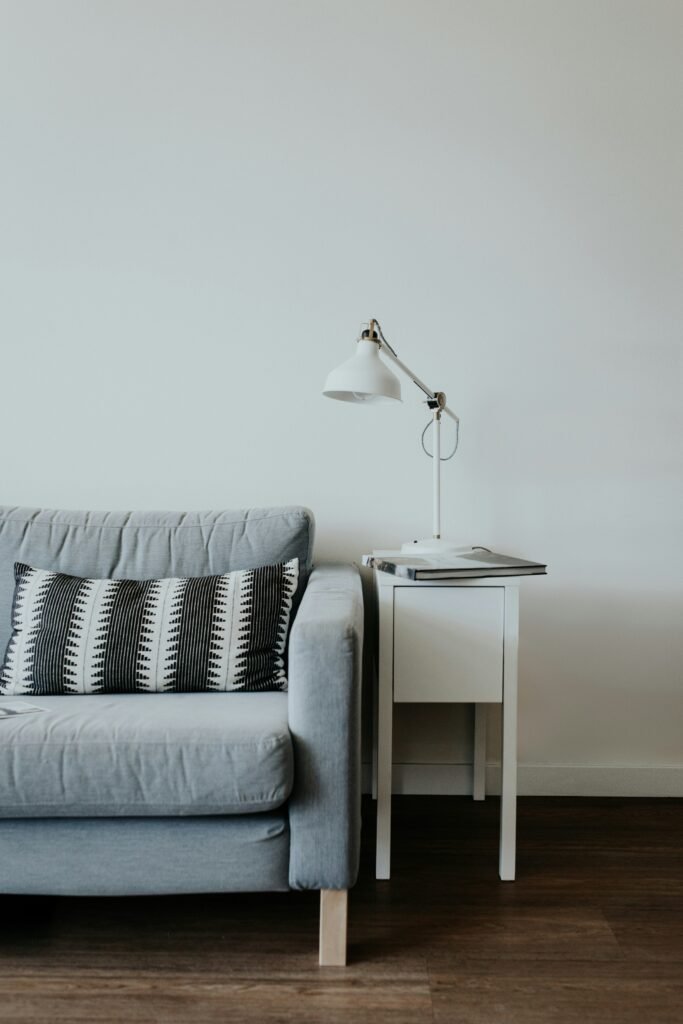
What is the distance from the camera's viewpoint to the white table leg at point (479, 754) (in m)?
2.37

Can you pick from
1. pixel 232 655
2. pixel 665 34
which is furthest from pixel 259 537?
pixel 665 34

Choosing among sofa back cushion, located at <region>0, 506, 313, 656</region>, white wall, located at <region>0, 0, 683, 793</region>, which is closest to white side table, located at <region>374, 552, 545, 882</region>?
sofa back cushion, located at <region>0, 506, 313, 656</region>

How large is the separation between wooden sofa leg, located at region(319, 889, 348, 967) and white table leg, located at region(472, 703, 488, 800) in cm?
89

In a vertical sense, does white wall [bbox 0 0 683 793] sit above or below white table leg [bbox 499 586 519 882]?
above

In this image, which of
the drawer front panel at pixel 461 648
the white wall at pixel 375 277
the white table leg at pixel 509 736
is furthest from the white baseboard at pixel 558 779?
the drawer front panel at pixel 461 648

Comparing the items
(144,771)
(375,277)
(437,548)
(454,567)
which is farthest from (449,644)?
(375,277)

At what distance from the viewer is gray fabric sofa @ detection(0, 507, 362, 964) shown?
58.7 inches

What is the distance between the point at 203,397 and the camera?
2.42m

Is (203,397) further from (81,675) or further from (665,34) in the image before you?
(665,34)

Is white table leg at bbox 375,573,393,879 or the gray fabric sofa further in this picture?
white table leg at bbox 375,573,393,879

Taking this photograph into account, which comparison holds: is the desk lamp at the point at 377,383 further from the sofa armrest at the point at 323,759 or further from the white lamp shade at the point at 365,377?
the sofa armrest at the point at 323,759

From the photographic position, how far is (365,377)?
1.94m

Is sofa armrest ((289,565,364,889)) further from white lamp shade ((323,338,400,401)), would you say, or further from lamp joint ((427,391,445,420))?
lamp joint ((427,391,445,420))

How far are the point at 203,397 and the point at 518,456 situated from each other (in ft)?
2.96
